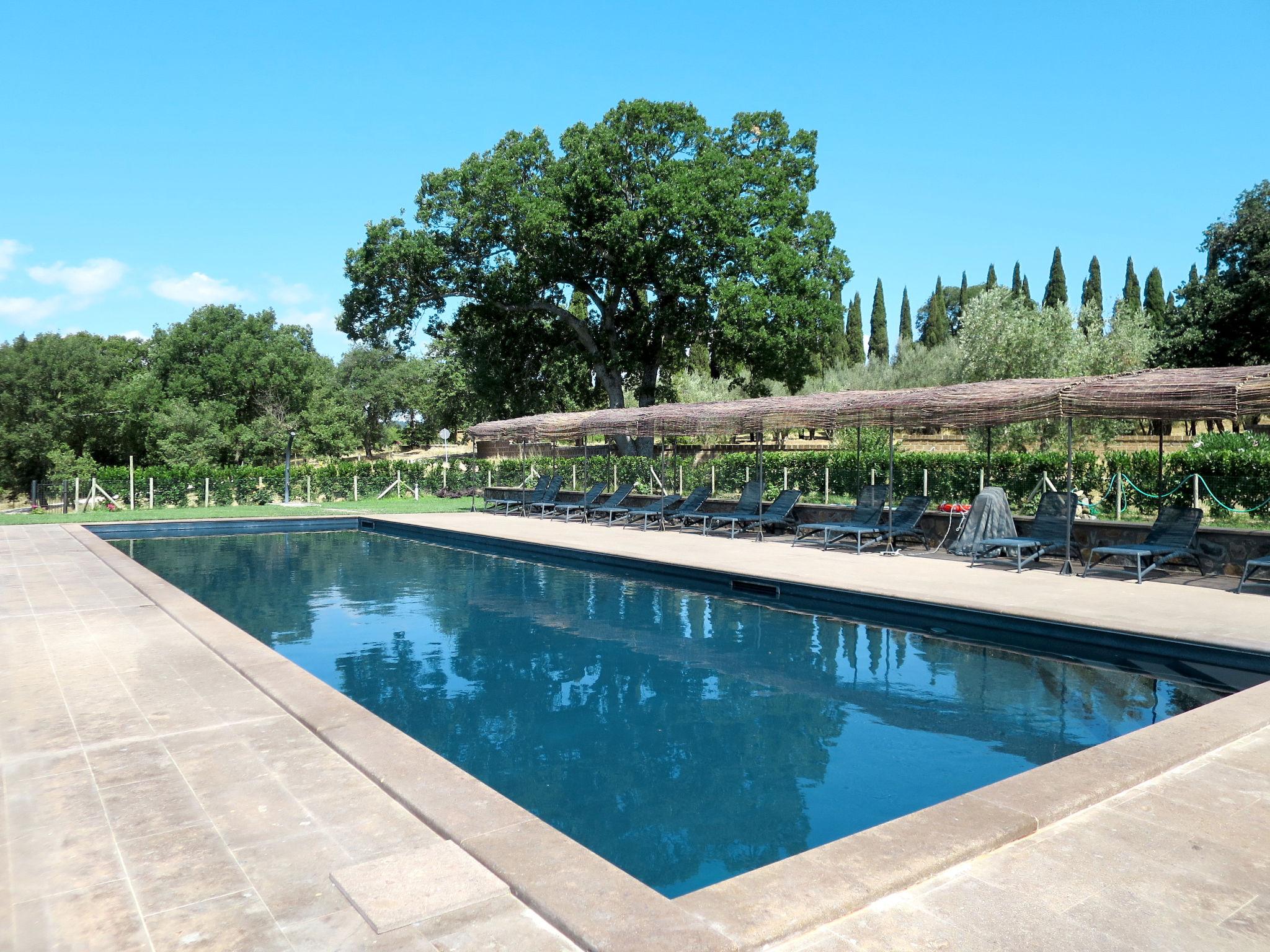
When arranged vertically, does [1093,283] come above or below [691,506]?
above

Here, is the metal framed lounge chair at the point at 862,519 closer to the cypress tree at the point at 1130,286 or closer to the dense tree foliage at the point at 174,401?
the dense tree foliage at the point at 174,401

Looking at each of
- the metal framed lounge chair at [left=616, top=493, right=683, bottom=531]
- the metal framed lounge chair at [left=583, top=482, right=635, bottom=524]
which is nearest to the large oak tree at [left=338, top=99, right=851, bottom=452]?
the metal framed lounge chair at [left=583, top=482, right=635, bottom=524]

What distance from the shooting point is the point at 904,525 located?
12836 millimetres

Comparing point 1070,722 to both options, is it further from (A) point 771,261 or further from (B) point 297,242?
(B) point 297,242

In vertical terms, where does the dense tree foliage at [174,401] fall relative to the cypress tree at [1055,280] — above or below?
below

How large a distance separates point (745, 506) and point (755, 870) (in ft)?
43.3

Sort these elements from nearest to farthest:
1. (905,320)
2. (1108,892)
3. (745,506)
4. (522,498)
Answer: (1108,892), (745,506), (522,498), (905,320)

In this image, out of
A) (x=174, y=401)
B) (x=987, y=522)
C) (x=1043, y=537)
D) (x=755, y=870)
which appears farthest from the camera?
(x=174, y=401)

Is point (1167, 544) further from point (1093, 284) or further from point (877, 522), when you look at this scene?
point (1093, 284)

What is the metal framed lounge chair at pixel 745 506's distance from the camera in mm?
15711

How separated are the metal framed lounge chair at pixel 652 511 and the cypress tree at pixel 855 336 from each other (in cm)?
4032

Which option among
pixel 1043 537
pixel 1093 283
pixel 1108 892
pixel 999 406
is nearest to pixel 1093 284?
pixel 1093 283

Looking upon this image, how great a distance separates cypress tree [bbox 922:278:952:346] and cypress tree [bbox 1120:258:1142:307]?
10.9 meters

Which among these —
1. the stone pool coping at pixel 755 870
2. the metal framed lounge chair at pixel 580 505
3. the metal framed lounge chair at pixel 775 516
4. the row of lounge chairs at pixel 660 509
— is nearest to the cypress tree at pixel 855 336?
the row of lounge chairs at pixel 660 509
